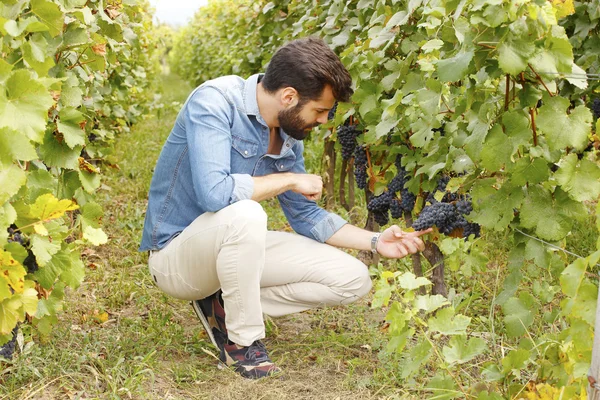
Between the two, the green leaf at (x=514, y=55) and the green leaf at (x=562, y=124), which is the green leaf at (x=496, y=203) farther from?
the green leaf at (x=514, y=55)

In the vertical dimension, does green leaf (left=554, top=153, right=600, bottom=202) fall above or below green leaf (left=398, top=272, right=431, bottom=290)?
above

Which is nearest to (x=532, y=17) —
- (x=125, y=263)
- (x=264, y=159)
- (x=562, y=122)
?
(x=562, y=122)

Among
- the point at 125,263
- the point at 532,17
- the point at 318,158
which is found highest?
the point at 532,17

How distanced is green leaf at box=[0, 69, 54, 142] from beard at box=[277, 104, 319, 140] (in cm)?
109

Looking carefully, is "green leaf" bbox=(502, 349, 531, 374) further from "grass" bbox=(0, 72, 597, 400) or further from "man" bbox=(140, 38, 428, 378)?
"man" bbox=(140, 38, 428, 378)

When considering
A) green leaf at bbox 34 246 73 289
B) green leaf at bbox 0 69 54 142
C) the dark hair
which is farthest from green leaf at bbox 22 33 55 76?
the dark hair

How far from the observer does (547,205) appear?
7.20ft

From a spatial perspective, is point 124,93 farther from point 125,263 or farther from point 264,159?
point 264,159

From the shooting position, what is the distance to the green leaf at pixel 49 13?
Answer: 2.28 metres

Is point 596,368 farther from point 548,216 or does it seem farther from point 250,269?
point 250,269

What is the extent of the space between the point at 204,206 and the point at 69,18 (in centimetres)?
81

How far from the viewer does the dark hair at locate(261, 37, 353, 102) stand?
111 inches

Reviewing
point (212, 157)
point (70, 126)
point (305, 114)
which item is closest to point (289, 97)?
point (305, 114)

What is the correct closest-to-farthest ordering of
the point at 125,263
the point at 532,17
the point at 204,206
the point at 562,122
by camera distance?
the point at 532,17 → the point at 562,122 → the point at 204,206 → the point at 125,263
